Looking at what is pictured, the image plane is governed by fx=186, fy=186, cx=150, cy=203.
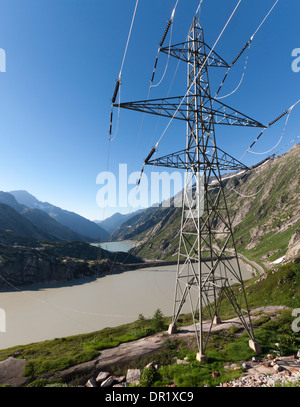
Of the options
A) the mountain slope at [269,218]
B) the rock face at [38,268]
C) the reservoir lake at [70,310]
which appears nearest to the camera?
the reservoir lake at [70,310]

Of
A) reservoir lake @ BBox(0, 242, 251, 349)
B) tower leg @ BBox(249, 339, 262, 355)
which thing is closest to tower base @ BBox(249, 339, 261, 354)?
tower leg @ BBox(249, 339, 262, 355)

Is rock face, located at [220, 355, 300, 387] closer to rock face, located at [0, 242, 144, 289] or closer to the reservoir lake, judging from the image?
the reservoir lake

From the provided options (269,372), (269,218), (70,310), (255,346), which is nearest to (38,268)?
(70,310)

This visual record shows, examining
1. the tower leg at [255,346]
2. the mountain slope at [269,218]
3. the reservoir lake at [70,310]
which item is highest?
the mountain slope at [269,218]

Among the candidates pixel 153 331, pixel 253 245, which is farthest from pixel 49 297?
pixel 253 245

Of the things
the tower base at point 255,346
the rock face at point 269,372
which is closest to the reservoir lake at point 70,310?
the tower base at point 255,346

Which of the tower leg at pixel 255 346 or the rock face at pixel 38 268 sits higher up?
the tower leg at pixel 255 346

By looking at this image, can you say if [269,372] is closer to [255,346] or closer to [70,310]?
[255,346]

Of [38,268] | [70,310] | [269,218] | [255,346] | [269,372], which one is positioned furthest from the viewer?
[269,218]

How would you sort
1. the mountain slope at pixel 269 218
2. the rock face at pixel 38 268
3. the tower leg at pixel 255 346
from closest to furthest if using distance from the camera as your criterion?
the tower leg at pixel 255 346, the rock face at pixel 38 268, the mountain slope at pixel 269 218

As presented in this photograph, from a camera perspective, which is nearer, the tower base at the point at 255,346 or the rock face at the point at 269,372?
the rock face at the point at 269,372

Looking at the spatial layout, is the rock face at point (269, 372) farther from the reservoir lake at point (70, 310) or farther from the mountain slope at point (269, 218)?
the mountain slope at point (269, 218)
